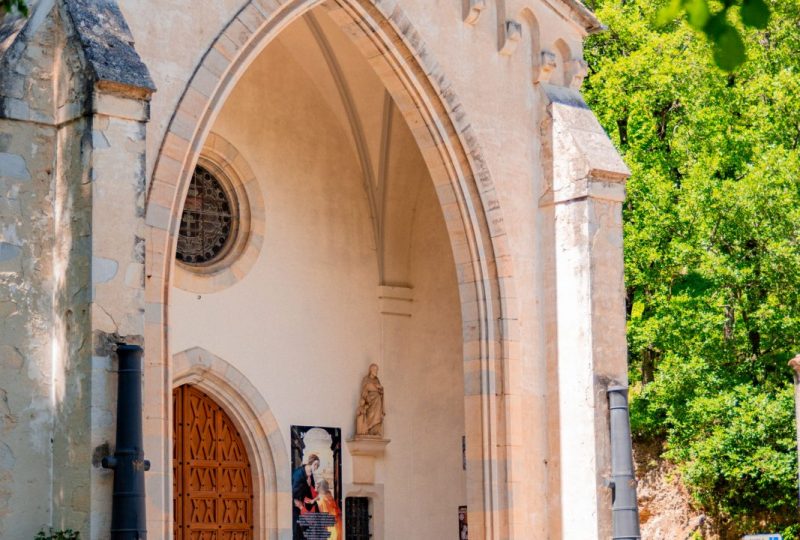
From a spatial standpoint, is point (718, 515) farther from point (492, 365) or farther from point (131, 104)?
point (131, 104)

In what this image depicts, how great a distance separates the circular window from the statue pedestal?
2870 mm

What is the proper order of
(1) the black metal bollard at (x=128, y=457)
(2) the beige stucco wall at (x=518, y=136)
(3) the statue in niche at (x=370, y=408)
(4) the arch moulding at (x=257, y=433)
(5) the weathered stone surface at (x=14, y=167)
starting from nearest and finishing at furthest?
(1) the black metal bollard at (x=128, y=457) → (5) the weathered stone surface at (x=14, y=167) → (2) the beige stucco wall at (x=518, y=136) → (4) the arch moulding at (x=257, y=433) → (3) the statue in niche at (x=370, y=408)

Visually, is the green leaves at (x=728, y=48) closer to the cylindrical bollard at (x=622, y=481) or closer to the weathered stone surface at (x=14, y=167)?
the weathered stone surface at (x=14, y=167)

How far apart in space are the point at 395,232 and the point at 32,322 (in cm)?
822

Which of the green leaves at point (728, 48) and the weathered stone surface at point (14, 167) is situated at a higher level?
the weathered stone surface at point (14, 167)

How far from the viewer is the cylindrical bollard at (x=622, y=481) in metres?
15.2

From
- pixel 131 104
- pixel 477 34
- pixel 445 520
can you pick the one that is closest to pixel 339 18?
pixel 477 34

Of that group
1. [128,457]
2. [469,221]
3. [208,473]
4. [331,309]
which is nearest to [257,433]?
[208,473]

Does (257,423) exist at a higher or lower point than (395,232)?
lower

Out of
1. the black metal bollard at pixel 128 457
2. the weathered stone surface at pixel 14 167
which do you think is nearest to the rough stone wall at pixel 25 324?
the weathered stone surface at pixel 14 167

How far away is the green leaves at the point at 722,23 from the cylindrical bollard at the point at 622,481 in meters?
10.9

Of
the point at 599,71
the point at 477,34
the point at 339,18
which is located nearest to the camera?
the point at 339,18

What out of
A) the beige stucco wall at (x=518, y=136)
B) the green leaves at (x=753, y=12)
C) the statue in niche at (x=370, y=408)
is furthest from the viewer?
the statue in niche at (x=370, y=408)

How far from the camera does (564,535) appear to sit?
15805mm
